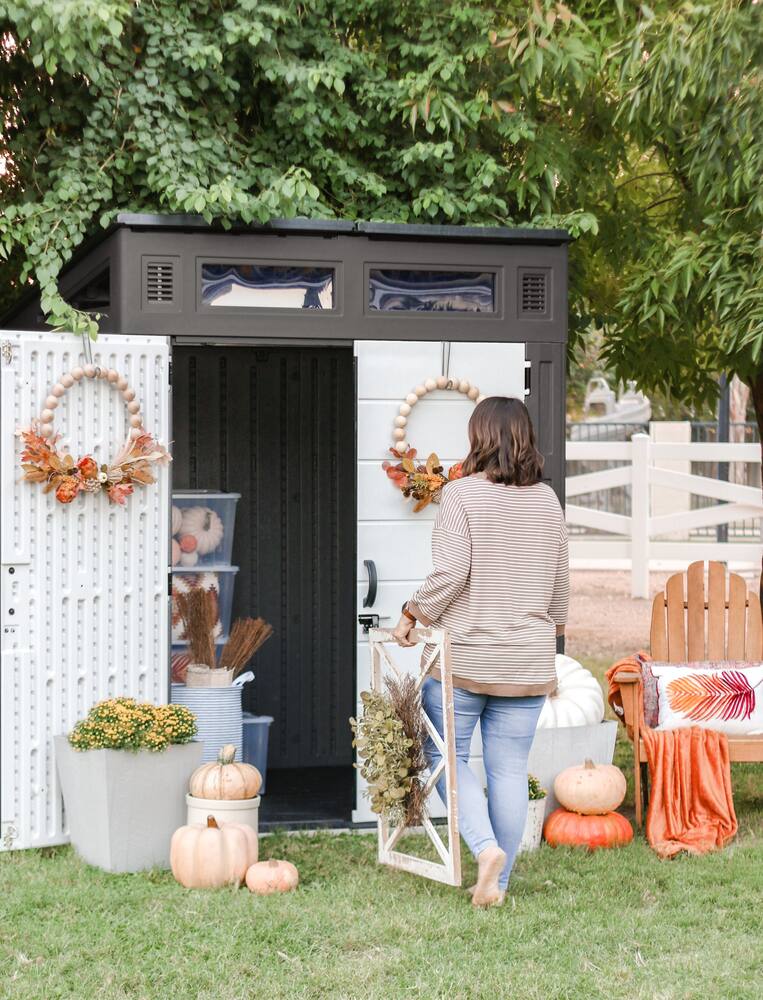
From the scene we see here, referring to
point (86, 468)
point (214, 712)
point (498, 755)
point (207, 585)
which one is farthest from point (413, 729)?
point (207, 585)

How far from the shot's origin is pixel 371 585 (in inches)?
233

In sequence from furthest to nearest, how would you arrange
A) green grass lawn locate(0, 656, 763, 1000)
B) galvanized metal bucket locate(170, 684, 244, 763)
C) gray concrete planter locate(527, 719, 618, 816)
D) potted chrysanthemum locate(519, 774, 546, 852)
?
galvanized metal bucket locate(170, 684, 244, 763), gray concrete planter locate(527, 719, 618, 816), potted chrysanthemum locate(519, 774, 546, 852), green grass lawn locate(0, 656, 763, 1000)

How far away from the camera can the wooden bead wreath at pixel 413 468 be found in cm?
600

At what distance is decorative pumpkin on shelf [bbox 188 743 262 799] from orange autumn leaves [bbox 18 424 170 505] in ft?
3.86

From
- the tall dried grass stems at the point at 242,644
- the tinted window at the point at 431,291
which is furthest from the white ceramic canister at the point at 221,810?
the tinted window at the point at 431,291

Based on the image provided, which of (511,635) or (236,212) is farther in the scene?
(236,212)

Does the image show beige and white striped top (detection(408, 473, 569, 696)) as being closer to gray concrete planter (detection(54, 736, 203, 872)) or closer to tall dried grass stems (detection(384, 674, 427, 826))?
tall dried grass stems (detection(384, 674, 427, 826))

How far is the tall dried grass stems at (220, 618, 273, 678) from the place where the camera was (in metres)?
6.64

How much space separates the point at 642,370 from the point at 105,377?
3897mm

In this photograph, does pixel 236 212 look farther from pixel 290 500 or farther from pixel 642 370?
pixel 642 370

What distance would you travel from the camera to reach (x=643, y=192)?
27.8ft

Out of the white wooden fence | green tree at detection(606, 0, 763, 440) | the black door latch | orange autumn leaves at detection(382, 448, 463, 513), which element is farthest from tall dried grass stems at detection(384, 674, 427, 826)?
the white wooden fence

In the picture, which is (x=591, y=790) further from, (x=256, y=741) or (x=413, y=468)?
(x=256, y=741)

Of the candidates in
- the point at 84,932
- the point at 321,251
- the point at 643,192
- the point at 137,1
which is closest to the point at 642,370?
the point at 643,192
